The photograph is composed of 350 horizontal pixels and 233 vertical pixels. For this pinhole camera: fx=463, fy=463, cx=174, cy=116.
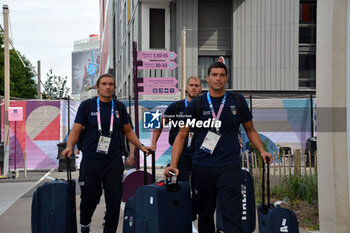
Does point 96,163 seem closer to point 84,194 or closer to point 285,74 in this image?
point 84,194

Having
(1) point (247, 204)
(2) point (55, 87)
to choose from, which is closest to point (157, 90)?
(1) point (247, 204)

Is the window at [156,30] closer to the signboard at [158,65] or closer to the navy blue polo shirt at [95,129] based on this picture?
the signboard at [158,65]

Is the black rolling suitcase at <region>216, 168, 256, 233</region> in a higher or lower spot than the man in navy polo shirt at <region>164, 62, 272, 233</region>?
lower


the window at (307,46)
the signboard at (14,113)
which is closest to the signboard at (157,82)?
the signboard at (14,113)

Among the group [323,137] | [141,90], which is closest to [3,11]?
[141,90]

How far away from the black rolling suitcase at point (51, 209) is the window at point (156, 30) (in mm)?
23254

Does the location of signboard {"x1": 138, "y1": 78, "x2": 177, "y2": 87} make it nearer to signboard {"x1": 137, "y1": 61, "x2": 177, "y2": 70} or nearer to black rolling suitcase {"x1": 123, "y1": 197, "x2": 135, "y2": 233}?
signboard {"x1": 137, "y1": 61, "x2": 177, "y2": 70}

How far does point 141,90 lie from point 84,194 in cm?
593

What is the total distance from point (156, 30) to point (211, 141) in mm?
23926

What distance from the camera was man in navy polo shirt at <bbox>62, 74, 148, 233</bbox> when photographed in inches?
210

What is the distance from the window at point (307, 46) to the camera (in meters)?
27.3

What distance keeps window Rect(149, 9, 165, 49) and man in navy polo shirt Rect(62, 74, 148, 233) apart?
22.5 m

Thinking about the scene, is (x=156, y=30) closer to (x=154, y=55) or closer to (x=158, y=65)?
(x=158, y=65)

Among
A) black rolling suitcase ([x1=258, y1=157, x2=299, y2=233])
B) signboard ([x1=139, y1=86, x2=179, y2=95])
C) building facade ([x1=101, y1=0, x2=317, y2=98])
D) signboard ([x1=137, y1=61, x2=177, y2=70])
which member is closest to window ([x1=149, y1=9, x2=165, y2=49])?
building facade ([x1=101, y1=0, x2=317, y2=98])
